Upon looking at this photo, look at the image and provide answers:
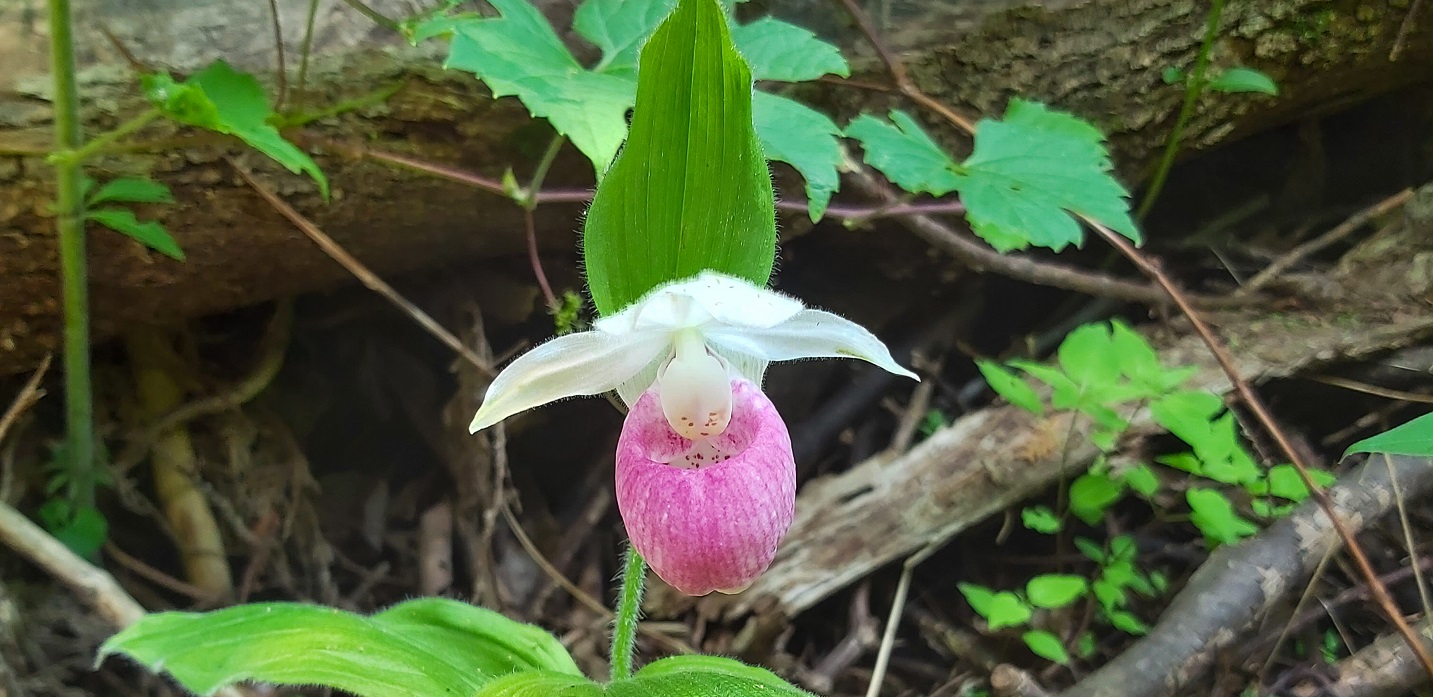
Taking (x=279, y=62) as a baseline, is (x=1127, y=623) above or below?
below

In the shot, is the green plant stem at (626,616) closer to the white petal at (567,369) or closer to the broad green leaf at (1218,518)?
the white petal at (567,369)

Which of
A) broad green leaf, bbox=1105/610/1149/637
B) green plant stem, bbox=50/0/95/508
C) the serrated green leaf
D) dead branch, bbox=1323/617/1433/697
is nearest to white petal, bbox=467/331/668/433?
the serrated green leaf

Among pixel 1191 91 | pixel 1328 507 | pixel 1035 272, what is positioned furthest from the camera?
pixel 1035 272

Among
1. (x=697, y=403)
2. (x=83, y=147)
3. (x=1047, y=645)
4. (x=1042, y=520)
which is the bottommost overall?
(x=1047, y=645)

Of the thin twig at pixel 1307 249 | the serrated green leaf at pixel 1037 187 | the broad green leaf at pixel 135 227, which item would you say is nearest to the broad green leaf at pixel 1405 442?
the serrated green leaf at pixel 1037 187

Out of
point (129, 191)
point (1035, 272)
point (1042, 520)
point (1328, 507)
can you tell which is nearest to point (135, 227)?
point (129, 191)

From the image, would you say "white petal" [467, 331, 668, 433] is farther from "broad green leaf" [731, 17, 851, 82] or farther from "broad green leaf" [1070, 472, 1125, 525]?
"broad green leaf" [1070, 472, 1125, 525]

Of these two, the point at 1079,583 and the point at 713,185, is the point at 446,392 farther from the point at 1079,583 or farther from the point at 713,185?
the point at 1079,583

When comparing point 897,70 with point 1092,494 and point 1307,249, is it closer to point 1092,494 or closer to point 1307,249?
point 1092,494
